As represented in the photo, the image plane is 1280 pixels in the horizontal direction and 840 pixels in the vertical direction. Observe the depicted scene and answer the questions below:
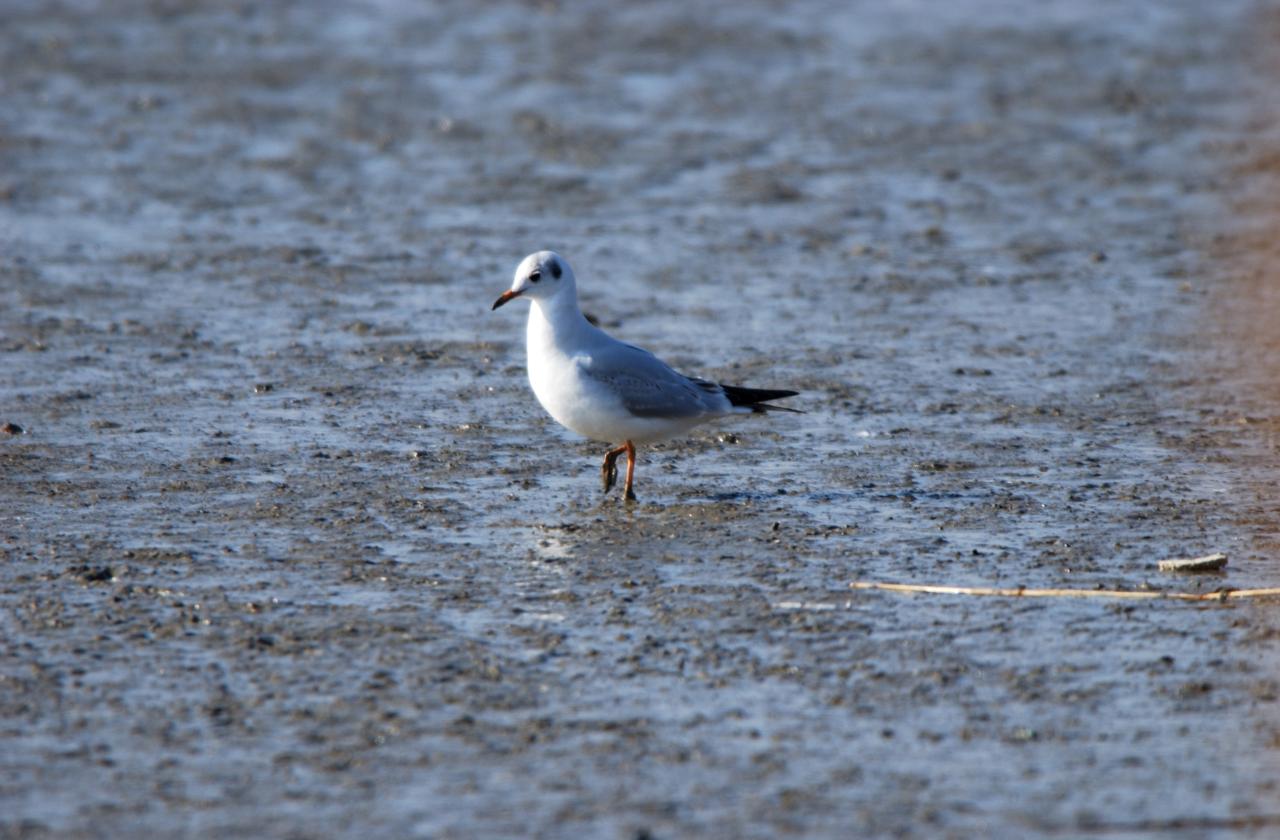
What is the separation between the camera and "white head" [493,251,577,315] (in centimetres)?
793

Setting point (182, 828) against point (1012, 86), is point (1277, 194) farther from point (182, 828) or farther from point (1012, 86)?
point (182, 828)

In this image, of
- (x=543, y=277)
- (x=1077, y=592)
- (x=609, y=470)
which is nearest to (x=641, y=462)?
(x=609, y=470)

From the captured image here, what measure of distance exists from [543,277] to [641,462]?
3.22 ft

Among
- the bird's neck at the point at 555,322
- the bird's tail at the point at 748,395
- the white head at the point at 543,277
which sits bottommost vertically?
the bird's tail at the point at 748,395

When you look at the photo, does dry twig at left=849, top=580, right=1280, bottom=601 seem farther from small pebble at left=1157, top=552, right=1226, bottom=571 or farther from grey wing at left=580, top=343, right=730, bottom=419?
grey wing at left=580, top=343, right=730, bottom=419

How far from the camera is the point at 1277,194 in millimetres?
13281

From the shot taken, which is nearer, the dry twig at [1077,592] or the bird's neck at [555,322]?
the dry twig at [1077,592]

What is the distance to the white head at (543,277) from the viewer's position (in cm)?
793

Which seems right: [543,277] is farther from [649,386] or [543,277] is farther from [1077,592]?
[1077,592]

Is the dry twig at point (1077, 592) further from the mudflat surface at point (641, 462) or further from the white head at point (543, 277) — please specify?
the white head at point (543, 277)

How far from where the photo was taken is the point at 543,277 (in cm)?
794

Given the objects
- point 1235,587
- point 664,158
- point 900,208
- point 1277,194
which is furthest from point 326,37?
point 1235,587

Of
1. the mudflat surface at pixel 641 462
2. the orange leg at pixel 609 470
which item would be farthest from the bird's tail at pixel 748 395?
the orange leg at pixel 609 470

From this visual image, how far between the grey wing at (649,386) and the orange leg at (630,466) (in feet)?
0.71
